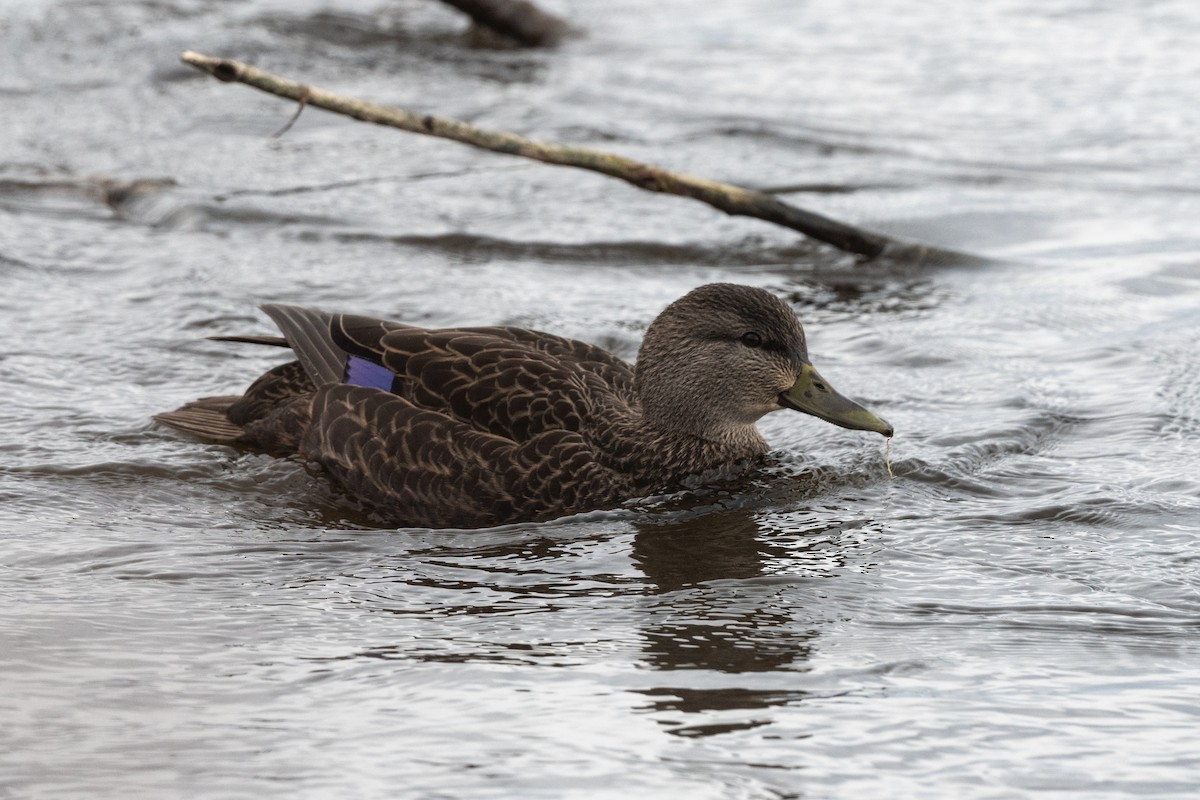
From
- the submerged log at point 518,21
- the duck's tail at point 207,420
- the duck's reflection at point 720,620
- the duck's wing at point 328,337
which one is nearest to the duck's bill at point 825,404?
the duck's reflection at point 720,620

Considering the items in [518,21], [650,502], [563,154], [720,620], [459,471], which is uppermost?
[518,21]

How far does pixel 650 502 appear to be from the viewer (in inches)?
283

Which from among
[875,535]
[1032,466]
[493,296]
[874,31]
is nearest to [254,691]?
[875,535]

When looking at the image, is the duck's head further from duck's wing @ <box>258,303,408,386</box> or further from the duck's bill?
duck's wing @ <box>258,303,408,386</box>

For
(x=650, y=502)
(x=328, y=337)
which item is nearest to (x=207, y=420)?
(x=328, y=337)

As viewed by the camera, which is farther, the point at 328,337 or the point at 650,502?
the point at 328,337

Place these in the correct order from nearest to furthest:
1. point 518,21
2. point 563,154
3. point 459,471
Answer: point 459,471
point 563,154
point 518,21

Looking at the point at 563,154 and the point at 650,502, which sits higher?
the point at 563,154

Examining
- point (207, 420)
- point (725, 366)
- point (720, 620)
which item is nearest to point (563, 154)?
point (725, 366)

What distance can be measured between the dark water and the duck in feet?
0.60

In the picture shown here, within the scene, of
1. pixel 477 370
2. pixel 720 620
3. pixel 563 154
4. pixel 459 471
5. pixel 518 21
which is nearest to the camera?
pixel 720 620

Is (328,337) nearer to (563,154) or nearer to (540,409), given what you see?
(540,409)

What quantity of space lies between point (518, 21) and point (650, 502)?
425 inches

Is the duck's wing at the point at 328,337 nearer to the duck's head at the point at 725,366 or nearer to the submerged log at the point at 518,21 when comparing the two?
the duck's head at the point at 725,366
